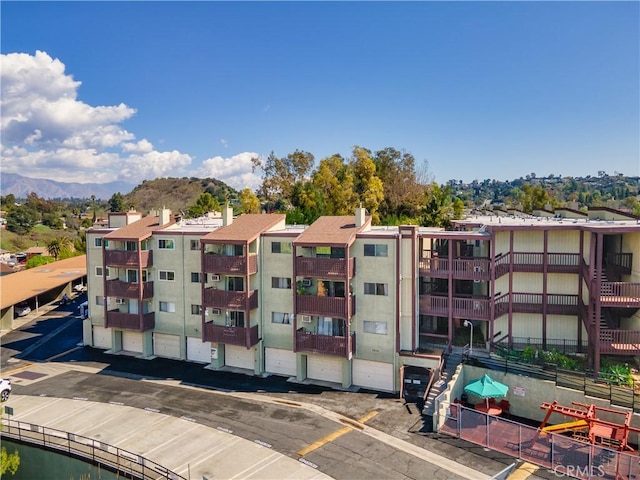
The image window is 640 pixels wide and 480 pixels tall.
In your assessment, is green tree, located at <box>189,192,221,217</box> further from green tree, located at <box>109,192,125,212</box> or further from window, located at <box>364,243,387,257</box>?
green tree, located at <box>109,192,125,212</box>

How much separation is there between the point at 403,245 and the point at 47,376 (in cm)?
2994

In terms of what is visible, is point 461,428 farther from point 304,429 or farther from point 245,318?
point 245,318

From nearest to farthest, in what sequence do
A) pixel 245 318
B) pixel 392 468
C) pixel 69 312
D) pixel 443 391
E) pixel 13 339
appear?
pixel 392 468, pixel 443 391, pixel 245 318, pixel 13 339, pixel 69 312

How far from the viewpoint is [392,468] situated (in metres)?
24.9

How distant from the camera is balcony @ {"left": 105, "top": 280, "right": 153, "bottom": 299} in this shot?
138 ft

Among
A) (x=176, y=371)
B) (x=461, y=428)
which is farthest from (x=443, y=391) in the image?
(x=176, y=371)

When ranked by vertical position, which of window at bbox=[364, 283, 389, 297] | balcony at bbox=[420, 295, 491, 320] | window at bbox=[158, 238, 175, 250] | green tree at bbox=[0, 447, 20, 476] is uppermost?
window at bbox=[158, 238, 175, 250]

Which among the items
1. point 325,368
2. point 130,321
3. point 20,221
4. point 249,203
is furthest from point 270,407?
point 20,221

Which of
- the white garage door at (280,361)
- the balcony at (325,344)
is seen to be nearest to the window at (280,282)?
the balcony at (325,344)

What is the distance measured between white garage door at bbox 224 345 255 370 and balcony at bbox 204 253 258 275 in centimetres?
645

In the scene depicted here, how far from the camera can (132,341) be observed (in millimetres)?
44812

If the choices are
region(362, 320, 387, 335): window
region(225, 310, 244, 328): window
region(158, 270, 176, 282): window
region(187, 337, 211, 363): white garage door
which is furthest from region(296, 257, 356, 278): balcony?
region(158, 270, 176, 282): window

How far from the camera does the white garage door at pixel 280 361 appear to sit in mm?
38125

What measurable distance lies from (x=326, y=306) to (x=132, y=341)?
20.5 m
